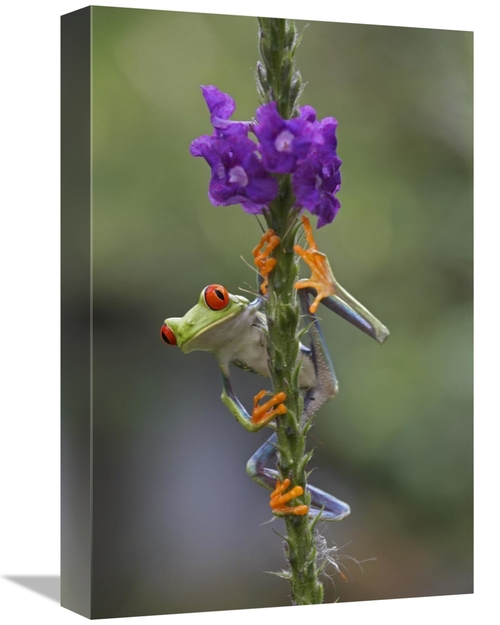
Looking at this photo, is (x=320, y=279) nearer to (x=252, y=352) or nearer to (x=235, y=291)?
(x=252, y=352)

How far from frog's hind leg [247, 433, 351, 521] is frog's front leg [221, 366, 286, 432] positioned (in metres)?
0.25

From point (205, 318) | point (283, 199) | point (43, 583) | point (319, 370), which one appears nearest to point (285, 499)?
point (319, 370)

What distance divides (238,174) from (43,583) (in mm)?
3545

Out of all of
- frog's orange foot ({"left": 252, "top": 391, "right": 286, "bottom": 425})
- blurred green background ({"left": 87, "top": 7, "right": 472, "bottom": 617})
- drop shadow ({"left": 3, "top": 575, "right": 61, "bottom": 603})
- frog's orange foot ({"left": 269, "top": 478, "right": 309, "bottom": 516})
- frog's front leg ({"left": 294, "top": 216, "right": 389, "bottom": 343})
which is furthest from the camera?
drop shadow ({"left": 3, "top": 575, "right": 61, "bottom": 603})

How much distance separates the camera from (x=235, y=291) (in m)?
8.36

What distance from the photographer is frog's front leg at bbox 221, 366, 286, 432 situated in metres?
6.41

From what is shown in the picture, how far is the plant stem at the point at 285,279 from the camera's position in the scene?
6.03 m

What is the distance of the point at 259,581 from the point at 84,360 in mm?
2220

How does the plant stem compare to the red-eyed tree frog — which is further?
the red-eyed tree frog

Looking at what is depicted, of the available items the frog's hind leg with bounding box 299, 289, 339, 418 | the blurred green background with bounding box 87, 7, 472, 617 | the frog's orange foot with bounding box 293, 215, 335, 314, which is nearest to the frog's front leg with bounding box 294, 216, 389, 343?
the frog's orange foot with bounding box 293, 215, 335, 314

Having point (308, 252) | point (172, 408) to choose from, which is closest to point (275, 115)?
point (308, 252)

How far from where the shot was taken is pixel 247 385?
8.66 meters

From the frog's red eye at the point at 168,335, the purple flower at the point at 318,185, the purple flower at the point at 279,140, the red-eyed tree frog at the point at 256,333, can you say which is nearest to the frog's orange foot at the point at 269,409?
the red-eyed tree frog at the point at 256,333

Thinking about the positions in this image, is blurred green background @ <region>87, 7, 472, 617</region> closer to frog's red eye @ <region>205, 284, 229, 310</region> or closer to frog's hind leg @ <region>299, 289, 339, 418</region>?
frog's red eye @ <region>205, 284, 229, 310</region>
